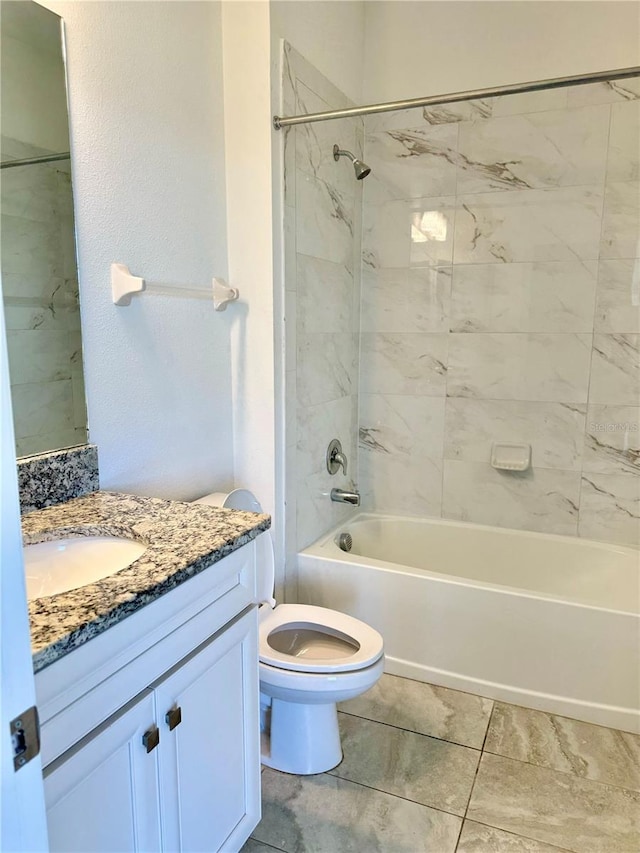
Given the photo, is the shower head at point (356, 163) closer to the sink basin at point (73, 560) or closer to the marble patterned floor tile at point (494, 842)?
the sink basin at point (73, 560)

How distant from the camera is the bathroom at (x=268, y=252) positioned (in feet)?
5.41

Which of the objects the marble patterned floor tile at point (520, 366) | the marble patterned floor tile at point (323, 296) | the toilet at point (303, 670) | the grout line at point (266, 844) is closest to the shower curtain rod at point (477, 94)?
the marble patterned floor tile at point (323, 296)

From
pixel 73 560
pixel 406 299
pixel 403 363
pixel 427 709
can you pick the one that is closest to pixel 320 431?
pixel 403 363

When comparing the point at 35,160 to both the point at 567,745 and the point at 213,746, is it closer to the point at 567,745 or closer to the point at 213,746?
the point at 213,746

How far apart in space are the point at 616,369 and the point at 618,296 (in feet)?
1.01

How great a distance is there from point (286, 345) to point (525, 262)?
1.19 m

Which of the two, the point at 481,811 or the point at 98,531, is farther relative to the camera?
the point at 481,811

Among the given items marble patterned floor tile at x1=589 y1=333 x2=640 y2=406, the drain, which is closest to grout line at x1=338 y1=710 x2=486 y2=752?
the drain

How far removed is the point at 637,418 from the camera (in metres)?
2.52

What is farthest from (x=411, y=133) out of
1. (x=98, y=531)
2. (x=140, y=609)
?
(x=140, y=609)

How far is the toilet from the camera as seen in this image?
66.3 inches

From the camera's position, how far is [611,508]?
260cm

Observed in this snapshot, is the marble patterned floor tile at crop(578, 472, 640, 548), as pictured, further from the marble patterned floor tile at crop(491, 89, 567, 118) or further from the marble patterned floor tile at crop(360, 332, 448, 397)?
the marble patterned floor tile at crop(491, 89, 567, 118)

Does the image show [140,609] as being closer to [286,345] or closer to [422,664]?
[286,345]
